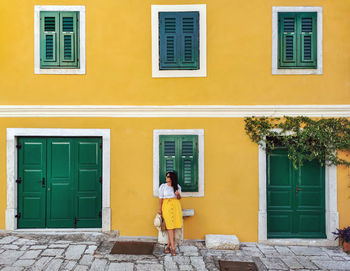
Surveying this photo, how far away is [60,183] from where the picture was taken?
5.78 m

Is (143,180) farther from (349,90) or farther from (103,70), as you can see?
(349,90)

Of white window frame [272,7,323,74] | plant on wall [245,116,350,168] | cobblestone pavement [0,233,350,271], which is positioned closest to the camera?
cobblestone pavement [0,233,350,271]

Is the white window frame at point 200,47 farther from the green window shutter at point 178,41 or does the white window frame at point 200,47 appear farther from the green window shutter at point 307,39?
the green window shutter at point 307,39

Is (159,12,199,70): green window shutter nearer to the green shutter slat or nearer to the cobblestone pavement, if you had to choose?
the green shutter slat

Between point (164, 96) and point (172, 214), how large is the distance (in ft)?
8.53

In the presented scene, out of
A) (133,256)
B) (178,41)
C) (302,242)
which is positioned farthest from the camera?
(178,41)

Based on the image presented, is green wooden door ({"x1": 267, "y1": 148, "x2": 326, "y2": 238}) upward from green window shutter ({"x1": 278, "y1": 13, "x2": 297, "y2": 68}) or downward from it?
downward

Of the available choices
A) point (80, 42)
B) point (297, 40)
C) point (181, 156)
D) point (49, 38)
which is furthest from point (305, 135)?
point (49, 38)

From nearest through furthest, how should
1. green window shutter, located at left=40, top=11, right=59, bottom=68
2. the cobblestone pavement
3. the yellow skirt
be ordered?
the cobblestone pavement, the yellow skirt, green window shutter, located at left=40, top=11, right=59, bottom=68

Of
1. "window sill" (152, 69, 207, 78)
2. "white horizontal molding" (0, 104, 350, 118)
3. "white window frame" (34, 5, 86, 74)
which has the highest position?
"white window frame" (34, 5, 86, 74)

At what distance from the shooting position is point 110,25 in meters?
5.68

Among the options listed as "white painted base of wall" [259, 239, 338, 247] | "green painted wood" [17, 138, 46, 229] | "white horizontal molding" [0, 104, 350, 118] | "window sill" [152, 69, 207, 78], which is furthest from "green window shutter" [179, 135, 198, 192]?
"green painted wood" [17, 138, 46, 229]

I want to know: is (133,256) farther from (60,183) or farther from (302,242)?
(302,242)

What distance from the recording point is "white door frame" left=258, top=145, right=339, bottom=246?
5.55 metres
